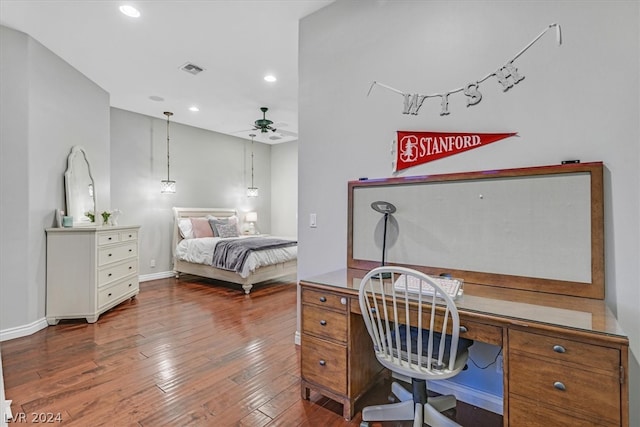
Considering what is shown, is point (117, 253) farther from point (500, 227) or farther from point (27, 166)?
point (500, 227)

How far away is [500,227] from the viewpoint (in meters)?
1.82

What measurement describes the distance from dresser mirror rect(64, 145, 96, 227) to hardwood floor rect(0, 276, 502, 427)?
1216 mm

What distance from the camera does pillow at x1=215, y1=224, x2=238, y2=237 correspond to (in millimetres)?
5875

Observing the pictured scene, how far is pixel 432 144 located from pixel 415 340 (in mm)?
1248

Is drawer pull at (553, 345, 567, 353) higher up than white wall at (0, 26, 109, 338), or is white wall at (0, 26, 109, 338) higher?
white wall at (0, 26, 109, 338)

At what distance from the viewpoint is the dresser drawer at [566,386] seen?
1.10 meters

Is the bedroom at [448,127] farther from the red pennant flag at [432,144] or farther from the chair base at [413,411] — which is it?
the chair base at [413,411]

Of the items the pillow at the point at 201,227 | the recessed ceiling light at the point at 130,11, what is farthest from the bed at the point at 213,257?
the recessed ceiling light at the point at 130,11

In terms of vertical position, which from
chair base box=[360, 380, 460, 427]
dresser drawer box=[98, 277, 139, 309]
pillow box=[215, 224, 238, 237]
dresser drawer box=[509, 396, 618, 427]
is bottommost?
chair base box=[360, 380, 460, 427]

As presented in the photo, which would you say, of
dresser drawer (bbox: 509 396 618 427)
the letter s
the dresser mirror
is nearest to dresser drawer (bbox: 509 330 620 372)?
dresser drawer (bbox: 509 396 618 427)

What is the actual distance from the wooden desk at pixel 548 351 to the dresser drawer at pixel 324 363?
20 millimetres

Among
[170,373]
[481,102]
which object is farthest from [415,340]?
[170,373]

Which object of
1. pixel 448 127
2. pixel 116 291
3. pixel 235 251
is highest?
pixel 448 127

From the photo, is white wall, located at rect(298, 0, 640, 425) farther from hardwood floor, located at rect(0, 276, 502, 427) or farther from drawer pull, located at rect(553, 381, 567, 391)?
hardwood floor, located at rect(0, 276, 502, 427)
